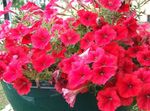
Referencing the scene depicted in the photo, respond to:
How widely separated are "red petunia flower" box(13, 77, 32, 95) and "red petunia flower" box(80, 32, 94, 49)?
0.56ft

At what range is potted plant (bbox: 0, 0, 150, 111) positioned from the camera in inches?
30.2

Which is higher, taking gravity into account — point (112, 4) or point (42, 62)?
point (112, 4)

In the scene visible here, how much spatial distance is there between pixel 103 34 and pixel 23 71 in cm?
22

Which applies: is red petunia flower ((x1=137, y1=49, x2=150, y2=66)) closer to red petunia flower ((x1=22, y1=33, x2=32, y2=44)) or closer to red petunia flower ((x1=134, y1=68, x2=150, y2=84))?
red petunia flower ((x1=134, y1=68, x2=150, y2=84))

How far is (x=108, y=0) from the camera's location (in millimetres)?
938

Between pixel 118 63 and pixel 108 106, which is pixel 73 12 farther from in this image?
pixel 108 106

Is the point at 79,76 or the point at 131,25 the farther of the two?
the point at 131,25

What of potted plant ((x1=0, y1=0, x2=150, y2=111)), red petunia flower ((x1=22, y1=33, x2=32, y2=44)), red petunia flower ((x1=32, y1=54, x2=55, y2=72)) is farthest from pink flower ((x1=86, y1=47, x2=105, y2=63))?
red petunia flower ((x1=22, y1=33, x2=32, y2=44))

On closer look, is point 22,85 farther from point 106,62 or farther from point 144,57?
point 144,57

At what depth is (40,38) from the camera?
876mm

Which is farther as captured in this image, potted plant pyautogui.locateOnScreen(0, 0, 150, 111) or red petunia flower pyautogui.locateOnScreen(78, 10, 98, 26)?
red petunia flower pyautogui.locateOnScreen(78, 10, 98, 26)

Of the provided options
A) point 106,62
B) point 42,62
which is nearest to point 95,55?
point 106,62

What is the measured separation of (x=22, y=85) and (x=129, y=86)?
0.26 metres

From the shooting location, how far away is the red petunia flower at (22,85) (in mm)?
817
